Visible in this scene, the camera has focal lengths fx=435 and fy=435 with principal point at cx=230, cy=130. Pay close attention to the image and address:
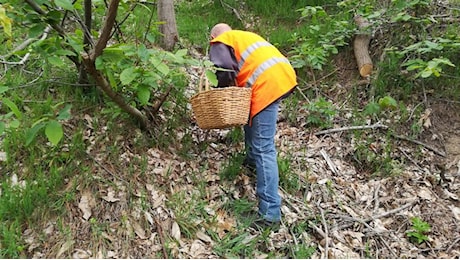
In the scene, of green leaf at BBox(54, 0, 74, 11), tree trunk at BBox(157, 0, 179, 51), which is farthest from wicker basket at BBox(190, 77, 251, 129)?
tree trunk at BBox(157, 0, 179, 51)

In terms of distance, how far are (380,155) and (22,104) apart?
3.77m

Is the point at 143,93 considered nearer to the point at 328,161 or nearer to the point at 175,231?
the point at 175,231

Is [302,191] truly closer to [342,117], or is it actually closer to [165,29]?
[342,117]

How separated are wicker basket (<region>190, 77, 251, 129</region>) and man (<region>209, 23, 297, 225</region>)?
157 mm

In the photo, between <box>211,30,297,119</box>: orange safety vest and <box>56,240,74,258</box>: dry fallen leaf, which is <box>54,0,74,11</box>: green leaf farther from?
<box>56,240,74,258</box>: dry fallen leaf

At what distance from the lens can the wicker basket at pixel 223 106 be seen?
350 centimetres

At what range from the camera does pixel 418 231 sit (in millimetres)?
4012

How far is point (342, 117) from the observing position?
5.49 m

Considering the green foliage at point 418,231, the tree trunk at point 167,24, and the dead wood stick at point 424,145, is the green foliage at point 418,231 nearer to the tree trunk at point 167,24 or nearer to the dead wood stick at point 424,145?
the dead wood stick at point 424,145

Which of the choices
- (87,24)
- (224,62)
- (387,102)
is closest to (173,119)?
(224,62)

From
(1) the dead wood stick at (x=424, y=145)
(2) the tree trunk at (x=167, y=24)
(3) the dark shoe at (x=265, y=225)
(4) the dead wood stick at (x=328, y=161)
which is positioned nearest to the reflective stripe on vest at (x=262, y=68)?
(3) the dark shoe at (x=265, y=225)

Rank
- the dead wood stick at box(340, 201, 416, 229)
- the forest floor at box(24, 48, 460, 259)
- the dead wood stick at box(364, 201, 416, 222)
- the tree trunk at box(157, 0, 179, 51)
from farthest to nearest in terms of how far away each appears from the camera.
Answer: the tree trunk at box(157, 0, 179, 51), the dead wood stick at box(364, 201, 416, 222), the dead wood stick at box(340, 201, 416, 229), the forest floor at box(24, 48, 460, 259)

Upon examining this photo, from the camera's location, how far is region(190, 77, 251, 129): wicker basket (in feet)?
11.5

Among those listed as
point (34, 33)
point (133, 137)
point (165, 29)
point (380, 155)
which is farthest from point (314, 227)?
point (165, 29)
